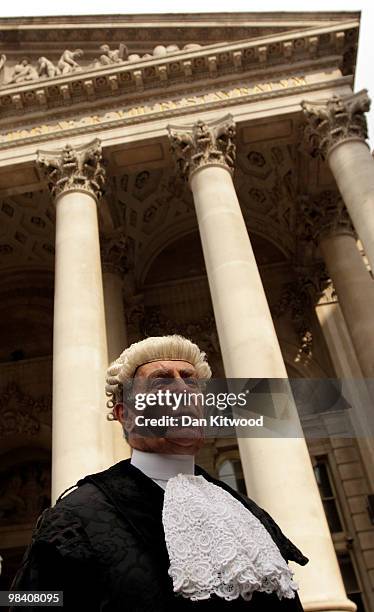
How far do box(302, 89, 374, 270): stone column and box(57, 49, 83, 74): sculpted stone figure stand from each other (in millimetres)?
6414

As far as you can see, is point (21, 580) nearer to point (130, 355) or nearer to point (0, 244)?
point (130, 355)

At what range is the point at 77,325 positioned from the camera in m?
10.3

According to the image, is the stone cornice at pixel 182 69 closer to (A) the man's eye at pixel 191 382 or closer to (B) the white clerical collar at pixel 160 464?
(A) the man's eye at pixel 191 382

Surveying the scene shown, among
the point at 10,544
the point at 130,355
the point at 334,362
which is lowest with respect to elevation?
the point at 130,355

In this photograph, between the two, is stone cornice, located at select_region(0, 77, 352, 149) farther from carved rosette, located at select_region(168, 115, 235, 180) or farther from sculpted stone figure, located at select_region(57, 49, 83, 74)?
sculpted stone figure, located at select_region(57, 49, 83, 74)

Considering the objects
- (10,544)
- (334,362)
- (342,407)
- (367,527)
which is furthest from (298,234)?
(10,544)

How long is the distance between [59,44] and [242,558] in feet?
55.4

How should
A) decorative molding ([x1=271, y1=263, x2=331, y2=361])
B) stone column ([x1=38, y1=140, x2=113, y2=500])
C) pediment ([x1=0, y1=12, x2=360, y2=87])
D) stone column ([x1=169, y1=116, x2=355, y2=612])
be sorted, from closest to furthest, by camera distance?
stone column ([x1=169, y1=116, x2=355, y2=612]), stone column ([x1=38, y1=140, x2=113, y2=500]), pediment ([x1=0, y1=12, x2=360, y2=87]), decorative molding ([x1=271, y1=263, x2=331, y2=361])

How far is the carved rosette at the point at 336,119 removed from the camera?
1250 centimetres

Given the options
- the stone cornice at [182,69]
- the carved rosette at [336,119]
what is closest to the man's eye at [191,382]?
the carved rosette at [336,119]

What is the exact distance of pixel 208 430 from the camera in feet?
7.52

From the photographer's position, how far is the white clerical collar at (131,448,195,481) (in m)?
2.04

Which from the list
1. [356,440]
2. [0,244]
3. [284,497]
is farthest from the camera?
[0,244]

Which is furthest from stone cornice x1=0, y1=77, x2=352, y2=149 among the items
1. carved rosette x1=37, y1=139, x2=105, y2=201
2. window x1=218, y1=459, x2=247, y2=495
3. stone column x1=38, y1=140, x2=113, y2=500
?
window x1=218, y1=459, x2=247, y2=495
